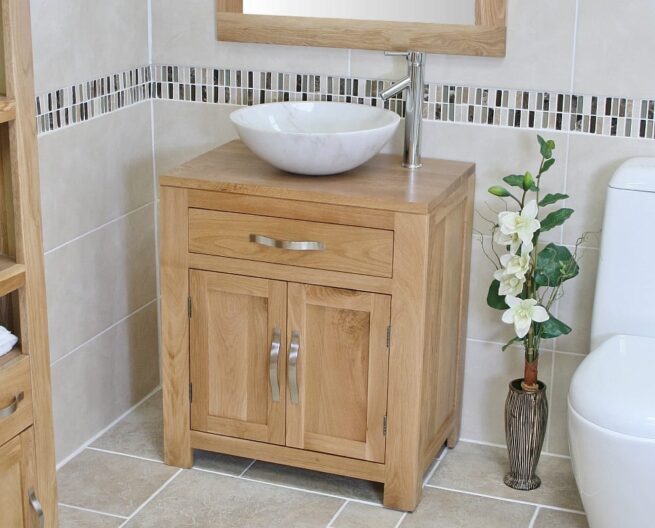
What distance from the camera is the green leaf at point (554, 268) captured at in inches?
97.6

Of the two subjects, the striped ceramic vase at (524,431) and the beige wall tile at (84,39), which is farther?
the striped ceramic vase at (524,431)

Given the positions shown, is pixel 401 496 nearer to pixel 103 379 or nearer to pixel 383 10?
pixel 103 379

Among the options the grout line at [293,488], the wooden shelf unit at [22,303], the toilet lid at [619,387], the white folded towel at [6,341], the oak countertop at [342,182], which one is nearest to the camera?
the wooden shelf unit at [22,303]

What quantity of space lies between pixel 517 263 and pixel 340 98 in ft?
2.15

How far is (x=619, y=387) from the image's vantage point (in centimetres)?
213

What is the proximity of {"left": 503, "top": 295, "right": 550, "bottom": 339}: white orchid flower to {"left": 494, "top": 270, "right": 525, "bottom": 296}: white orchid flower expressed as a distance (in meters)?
0.02

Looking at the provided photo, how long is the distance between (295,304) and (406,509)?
0.54 m

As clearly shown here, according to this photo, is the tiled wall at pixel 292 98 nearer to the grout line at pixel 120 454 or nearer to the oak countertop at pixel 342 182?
the grout line at pixel 120 454

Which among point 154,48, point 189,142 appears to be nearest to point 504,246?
point 189,142

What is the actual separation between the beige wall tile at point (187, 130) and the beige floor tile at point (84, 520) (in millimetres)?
974

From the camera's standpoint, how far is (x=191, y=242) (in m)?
2.47

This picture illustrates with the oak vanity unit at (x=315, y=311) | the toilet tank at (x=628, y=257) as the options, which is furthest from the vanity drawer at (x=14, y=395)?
the toilet tank at (x=628, y=257)

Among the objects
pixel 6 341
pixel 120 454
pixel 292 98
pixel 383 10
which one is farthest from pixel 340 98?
pixel 6 341

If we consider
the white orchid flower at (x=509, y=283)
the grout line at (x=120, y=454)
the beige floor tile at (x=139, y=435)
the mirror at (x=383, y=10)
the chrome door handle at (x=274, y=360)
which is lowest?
the grout line at (x=120, y=454)
